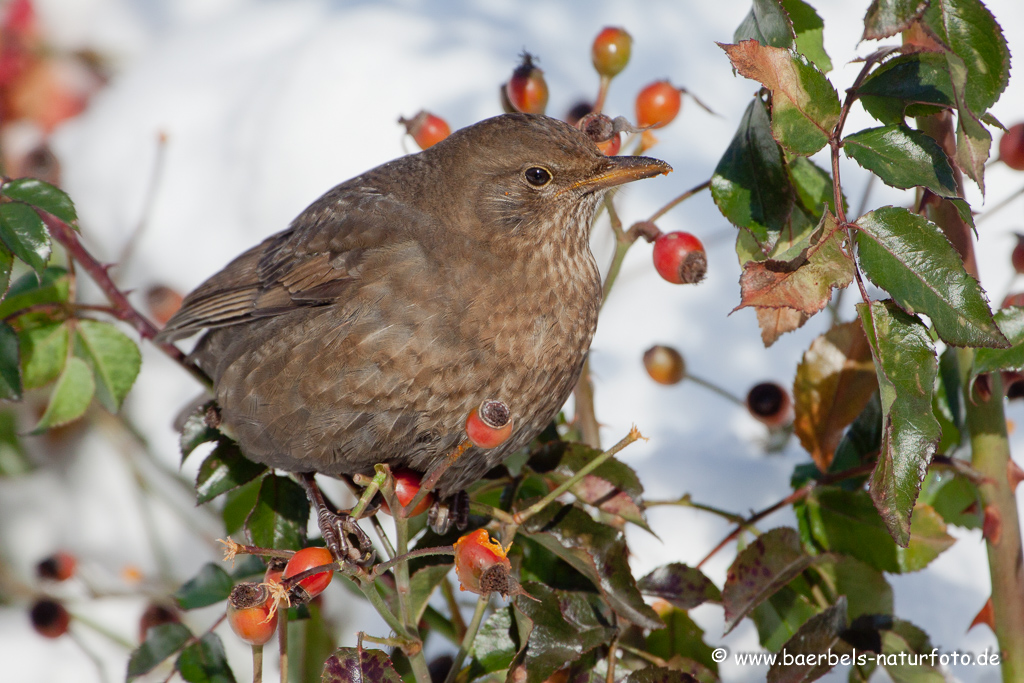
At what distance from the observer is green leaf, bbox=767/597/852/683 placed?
1.60 m

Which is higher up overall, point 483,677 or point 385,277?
point 385,277

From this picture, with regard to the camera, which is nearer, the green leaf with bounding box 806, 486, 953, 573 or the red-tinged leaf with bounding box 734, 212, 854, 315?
the red-tinged leaf with bounding box 734, 212, 854, 315

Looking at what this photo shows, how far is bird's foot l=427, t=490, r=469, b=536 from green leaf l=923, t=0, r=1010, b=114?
3.84 feet

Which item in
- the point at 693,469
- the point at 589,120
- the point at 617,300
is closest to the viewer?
the point at 589,120

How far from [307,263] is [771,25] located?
1094 mm

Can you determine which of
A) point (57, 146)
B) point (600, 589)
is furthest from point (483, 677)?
point (57, 146)

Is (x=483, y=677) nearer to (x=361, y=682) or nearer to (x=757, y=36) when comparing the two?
(x=361, y=682)

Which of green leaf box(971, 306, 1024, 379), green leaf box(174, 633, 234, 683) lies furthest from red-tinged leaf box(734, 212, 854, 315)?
green leaf box(174, 633, 234, 683)

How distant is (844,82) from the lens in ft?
10.1

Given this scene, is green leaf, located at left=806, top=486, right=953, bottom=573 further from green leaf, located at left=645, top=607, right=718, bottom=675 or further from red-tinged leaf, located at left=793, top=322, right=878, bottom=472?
green leaf, located at left=645, top=607, right=718, bottom=675

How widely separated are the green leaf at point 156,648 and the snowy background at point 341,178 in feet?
3.48

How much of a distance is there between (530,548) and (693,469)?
1.12m

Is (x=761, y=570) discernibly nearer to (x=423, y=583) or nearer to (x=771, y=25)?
(x=423, y=583)

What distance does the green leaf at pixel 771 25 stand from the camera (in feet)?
4.76
